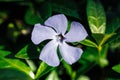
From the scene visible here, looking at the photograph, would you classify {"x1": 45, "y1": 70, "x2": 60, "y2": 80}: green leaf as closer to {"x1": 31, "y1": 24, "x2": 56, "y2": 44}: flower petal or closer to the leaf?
the leaf

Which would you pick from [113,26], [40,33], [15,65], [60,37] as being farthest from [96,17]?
[15,65]

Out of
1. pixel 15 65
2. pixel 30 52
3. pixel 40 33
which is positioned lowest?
pixel 15 65

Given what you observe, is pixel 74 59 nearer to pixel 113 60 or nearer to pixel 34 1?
pixel 113 60

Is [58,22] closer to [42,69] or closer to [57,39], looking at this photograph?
[57,39]

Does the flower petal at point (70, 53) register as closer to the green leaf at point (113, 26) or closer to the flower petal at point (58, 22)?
the flower petal at point (58, 22)

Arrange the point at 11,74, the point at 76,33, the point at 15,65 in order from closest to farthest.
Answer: the point at 76,33 → the point at 15,65 → the point at 11,74

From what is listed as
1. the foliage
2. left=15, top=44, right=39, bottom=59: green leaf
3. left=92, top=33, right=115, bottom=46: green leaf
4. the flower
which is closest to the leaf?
the foliage

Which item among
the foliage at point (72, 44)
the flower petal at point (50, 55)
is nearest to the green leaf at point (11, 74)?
the foliage at point (72, 44)
